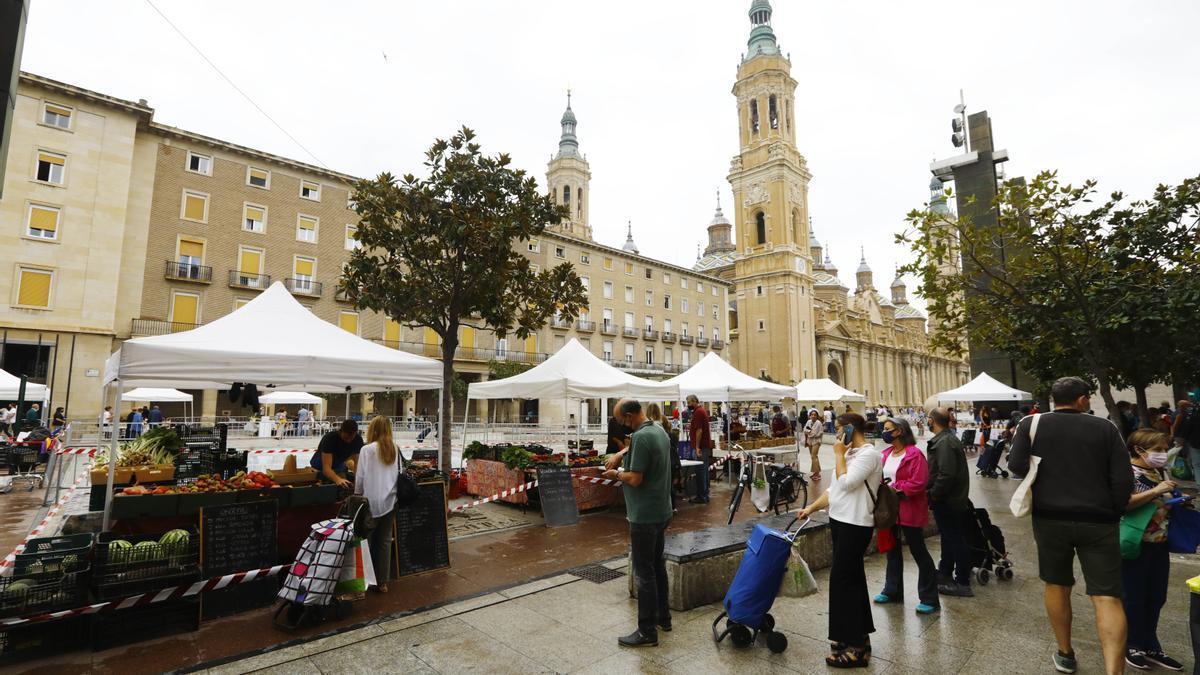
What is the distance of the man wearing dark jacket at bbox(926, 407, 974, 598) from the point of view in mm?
4758

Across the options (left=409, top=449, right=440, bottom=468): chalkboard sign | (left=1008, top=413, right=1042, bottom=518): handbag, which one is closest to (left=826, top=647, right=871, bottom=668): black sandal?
(left=1008, top=413, right=1042, bottom=518): handbag

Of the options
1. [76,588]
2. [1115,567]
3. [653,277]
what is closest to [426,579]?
[76,588]

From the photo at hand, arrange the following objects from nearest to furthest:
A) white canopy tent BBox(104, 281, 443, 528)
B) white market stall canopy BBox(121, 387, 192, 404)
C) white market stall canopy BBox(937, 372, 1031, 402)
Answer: white canopy tent BBox(104, 281, 443, 528), white market stall canopy BBox(121, 387, 192, 404), white market stall canopy BBox(937, 372, 1031, 402)

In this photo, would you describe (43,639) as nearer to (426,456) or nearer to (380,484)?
(380,484)

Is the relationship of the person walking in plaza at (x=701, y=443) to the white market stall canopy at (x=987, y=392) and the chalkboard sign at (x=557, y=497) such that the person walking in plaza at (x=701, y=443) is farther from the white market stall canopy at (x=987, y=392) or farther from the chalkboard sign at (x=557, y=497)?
the white market stall canopy at (x=987, y=392)

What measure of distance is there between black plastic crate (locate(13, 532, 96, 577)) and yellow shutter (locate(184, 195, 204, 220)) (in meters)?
29.1

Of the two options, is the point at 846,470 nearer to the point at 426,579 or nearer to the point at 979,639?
the point at 979,639

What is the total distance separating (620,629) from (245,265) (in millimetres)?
31383

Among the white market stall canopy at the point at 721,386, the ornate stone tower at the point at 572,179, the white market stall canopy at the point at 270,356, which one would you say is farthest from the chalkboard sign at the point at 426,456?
the ornate stone tower at the point at 572,179

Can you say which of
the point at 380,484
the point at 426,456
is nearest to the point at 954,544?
the point at 380,484

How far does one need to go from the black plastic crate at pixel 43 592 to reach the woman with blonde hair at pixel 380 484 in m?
1.83

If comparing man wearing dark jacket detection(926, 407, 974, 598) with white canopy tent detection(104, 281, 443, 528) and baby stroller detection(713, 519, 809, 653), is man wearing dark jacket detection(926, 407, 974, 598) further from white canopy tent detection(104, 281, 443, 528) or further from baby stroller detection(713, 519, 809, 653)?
white canopy tent detection(104, 281, 443, 528)

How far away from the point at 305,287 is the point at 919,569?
3203 centimetres

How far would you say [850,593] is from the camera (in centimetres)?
361
